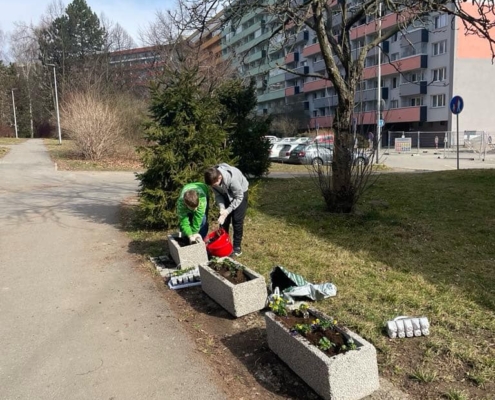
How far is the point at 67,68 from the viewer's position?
57.5 m

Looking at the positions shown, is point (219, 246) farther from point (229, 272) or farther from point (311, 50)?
point (311, 50)

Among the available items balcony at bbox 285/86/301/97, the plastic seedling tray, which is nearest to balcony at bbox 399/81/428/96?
balcony at bbox 285/86/301/97

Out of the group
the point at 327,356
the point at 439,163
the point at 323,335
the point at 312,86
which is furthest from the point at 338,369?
the point at 312,86

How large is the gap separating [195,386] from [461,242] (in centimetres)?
506

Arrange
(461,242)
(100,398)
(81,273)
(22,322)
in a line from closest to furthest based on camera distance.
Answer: (100,398) < (22,322) < (81,273) < (461,242)

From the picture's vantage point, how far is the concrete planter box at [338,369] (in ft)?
9.43

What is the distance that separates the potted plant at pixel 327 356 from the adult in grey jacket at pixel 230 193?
99.2 inches

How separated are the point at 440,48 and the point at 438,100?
4.96m

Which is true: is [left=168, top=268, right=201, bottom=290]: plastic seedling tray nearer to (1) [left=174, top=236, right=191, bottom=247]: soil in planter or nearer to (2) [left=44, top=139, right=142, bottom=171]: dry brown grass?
(1) [left=174, top=236, right=191, bottom=247]: soil in planter

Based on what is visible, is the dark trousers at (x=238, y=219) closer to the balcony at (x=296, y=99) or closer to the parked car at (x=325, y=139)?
the parked car at (x=325, y=139)

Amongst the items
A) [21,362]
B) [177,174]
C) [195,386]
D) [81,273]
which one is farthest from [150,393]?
[177,174]

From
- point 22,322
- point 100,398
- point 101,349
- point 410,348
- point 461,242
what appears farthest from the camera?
point 461,242

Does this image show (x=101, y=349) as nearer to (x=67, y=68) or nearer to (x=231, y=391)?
(x=231, y=391)

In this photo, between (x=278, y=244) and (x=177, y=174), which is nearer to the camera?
(x=278, y=244)
